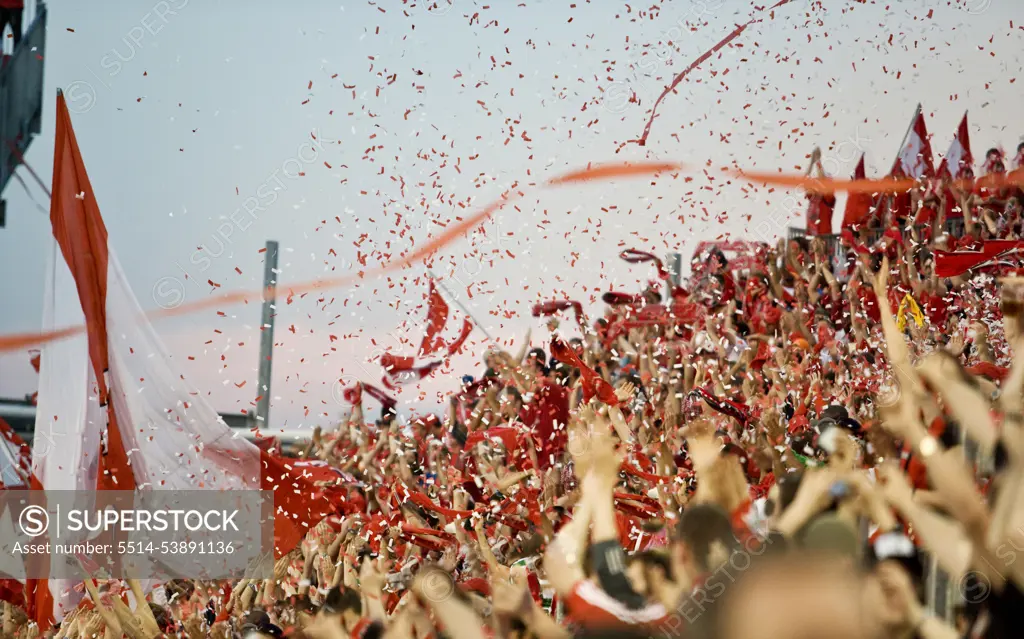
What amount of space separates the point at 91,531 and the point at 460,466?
1.91 metres

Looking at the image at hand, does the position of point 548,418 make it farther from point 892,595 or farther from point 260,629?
point 892,595

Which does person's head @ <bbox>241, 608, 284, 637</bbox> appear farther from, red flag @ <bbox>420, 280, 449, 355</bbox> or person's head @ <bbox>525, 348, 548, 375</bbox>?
red flag @ <bbox>420, 280, 449, 355</bbox>

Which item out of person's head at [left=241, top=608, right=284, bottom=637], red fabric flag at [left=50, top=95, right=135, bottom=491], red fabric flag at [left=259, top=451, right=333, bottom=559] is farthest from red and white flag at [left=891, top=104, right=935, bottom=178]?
person's head at [left=241, top=608, right=284, bottom=637]

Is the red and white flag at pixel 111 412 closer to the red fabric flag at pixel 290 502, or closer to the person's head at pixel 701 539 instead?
the red fabric flag at pixel 290 502

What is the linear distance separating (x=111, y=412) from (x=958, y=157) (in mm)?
5083

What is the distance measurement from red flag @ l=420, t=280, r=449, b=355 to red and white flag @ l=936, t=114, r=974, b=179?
3.30m

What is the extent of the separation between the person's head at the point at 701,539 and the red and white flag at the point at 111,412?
3.64 m

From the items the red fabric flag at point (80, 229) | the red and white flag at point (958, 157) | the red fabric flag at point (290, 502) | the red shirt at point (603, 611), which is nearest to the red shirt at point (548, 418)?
the red fabric flag at point (290, 502)

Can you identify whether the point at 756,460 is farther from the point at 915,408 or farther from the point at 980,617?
the point at 980,617

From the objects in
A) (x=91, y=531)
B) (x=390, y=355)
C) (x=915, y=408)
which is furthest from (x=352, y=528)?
(x=915, y=408)

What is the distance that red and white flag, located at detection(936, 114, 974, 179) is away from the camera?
22.0 feet

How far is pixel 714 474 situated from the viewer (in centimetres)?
260

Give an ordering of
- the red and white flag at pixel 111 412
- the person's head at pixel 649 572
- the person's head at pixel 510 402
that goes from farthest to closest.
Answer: the person's head at pixel 510 402 → the red and white flag at pixel 111 412 → the person's head at pixel 649 572

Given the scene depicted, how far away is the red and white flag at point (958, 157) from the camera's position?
670 centimetres
